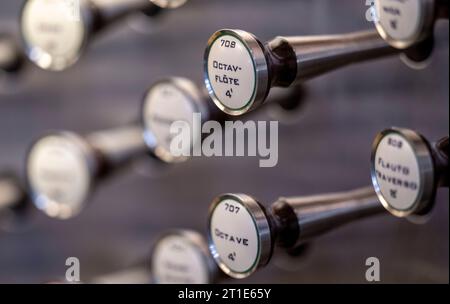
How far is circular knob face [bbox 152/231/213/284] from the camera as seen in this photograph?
1.49 feet

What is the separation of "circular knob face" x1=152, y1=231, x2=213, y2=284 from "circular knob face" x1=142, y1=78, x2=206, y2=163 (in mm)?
53

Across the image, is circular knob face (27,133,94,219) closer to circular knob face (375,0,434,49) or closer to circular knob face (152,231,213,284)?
circular knob face (152,231,213,284)

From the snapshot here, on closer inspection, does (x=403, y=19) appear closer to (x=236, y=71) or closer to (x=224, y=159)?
(x=236, y=71)

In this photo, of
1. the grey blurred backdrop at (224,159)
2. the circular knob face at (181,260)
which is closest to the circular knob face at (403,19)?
the grey blurred backdrop at (224,159)

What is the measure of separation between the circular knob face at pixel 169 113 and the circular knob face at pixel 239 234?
0.08m

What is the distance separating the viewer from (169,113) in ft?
1.55

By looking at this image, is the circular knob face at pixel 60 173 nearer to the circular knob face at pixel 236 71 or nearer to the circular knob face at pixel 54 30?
the circular knob face at pixel 54 30

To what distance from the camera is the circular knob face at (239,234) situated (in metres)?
0.37

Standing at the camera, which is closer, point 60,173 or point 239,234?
point 239,234

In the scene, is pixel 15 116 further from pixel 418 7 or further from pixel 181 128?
pixel 418 7

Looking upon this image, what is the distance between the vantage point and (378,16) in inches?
14.2

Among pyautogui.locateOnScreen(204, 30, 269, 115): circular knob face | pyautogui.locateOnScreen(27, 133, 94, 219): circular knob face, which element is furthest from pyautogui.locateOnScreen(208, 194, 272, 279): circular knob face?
pyautogui.locateOnScreen(27, 133, 94, 219): circular knob face

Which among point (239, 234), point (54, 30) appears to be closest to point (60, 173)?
point (54, 30)

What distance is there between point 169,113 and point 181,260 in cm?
9
